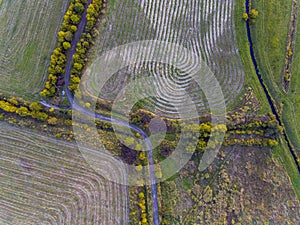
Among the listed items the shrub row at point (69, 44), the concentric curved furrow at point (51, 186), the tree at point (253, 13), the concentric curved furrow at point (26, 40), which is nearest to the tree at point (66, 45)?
the shrub row at point (69, 44)

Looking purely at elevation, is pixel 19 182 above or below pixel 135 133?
below

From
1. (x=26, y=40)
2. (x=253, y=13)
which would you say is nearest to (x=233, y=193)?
(x=253, y=13)

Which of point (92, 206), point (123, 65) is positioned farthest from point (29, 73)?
point (92, 206)

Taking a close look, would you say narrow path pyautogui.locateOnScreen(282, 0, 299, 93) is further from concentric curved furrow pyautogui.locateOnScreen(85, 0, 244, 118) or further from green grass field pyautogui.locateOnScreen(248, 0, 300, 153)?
concentric curved furrow pyautogui.locateOnScreen(85, 0, 244, 118)

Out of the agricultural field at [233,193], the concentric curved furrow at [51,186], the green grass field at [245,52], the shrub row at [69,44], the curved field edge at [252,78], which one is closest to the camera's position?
the concentric curved furrow at [51,186]

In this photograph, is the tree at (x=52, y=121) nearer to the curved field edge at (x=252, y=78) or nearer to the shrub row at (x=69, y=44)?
the shrub row at (x=69, y=44)

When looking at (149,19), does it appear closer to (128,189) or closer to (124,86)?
(124,86)
